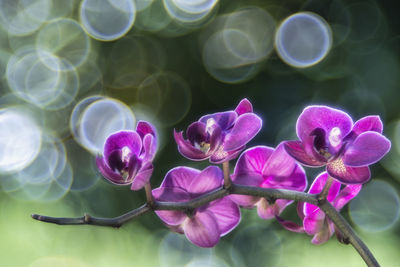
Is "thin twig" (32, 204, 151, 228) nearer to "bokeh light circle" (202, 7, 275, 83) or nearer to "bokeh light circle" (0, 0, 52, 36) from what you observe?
"bokeh light circle" (202, 7, 275, 83)

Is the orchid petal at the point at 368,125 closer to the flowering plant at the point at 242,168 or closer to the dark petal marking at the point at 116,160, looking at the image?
the flowering plant at the point at 242,168

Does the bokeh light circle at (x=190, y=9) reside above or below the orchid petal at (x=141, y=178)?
below

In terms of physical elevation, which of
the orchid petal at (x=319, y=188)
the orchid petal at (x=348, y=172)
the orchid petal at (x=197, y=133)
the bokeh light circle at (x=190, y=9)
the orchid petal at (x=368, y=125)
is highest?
the orchid petal at (x=368, y=125)

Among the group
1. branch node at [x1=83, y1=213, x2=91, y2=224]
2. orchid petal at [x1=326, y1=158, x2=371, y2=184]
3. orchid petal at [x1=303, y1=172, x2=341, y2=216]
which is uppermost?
orchid petal at [x1=326, y1=158, x2=371, y2=184]

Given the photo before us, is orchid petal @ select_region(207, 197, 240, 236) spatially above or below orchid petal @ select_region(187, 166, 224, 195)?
below

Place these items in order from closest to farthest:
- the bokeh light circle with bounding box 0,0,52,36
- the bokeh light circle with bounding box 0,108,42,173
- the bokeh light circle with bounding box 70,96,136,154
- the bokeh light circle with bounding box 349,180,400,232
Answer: the bokeh light circle with bounding box 349,180,400,232 < the bokeh light circle with bounding box 0,108,42,173 < the bokeh light circle with bounding box 70,96,136,154 < the bokeh light circle with bounding box 0,0,52,36

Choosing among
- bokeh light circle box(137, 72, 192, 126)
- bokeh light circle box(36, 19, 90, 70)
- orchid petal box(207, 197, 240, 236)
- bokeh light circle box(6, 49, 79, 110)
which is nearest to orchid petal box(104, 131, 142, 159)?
orchid petal box(207, 197, 240, 236)

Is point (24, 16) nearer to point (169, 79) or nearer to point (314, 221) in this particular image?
point (169, 79)

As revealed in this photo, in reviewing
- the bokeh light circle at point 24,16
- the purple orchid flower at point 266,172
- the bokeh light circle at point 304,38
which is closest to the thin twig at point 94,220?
the purple orchid flower at point 266,172
